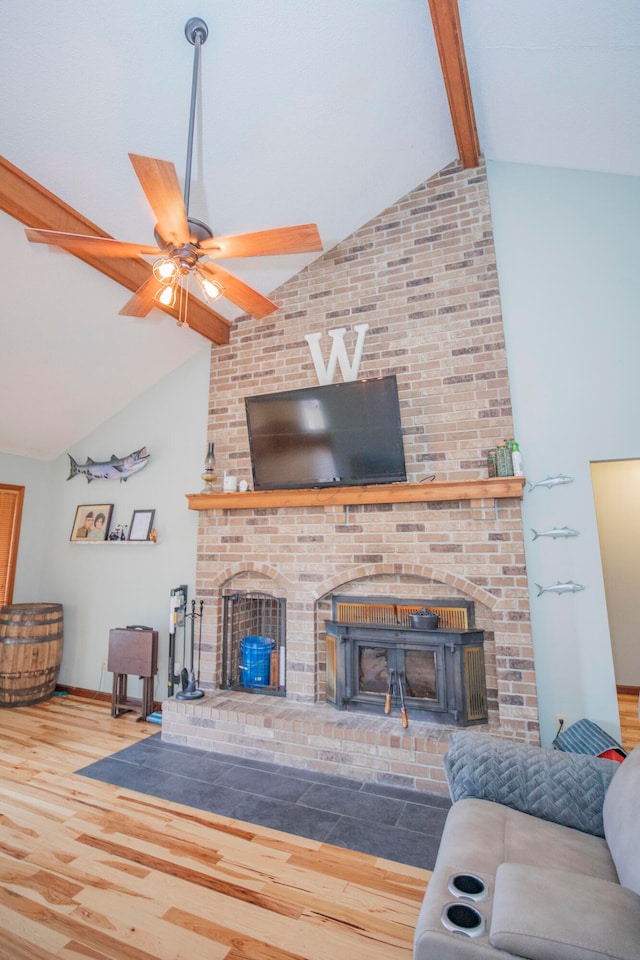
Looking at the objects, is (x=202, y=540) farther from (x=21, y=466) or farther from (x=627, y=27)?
(x=627, y=27)

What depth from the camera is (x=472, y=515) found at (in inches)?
122

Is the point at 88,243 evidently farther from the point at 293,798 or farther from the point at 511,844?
the point at 293,798

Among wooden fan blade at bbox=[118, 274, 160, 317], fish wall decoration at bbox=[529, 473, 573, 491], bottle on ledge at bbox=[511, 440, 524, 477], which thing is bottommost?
fish wall decoration at bbox=[529, 473, 573, 491]

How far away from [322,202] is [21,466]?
12.4 ft

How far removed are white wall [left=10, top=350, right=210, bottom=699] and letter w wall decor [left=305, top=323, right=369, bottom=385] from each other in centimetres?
118

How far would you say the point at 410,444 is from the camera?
3.38 m

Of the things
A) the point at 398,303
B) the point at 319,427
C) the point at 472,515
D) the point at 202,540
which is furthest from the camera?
the point at 202,540

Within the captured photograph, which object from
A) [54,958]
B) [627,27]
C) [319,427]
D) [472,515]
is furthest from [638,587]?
[54,958]

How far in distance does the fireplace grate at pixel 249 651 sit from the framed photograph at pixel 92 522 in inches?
59.8

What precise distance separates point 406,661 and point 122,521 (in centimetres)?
287

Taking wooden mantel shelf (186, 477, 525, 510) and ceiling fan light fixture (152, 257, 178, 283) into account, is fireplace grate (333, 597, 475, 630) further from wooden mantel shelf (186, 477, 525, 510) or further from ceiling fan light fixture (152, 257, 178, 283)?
ceiling fan light fixture (152, 257, 178, 283)

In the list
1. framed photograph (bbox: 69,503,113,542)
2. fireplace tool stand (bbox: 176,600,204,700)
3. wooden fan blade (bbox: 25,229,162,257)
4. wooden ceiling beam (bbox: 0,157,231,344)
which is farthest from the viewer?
framed photograph (bbox: 69,503,113,542)

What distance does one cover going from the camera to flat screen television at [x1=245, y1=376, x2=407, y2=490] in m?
3.15

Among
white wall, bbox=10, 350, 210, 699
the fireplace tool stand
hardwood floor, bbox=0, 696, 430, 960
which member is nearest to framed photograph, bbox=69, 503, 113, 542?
white wall, bbox=10, 350, 210, 699
